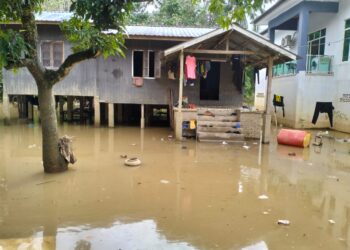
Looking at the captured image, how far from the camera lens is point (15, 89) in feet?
44.8

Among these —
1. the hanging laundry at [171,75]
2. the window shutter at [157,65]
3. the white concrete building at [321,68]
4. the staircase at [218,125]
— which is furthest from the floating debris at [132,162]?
the white concrete building at [321,68]

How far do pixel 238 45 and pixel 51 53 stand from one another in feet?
24.4

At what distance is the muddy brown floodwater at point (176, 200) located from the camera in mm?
4098

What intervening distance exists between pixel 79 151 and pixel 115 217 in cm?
476

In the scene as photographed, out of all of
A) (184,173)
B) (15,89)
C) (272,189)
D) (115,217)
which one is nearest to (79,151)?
(184,173)

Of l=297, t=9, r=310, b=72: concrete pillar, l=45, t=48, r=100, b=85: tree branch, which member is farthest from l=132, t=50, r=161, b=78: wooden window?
l=45, t=48, r=100, b=85: tree branch

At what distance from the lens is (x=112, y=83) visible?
13.7m

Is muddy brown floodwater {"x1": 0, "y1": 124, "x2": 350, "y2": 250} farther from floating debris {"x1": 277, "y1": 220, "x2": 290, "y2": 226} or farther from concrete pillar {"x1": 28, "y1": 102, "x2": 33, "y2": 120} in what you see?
concrete pillar {"x1": 28, "y1": 102, "x2": 33, "y2": 120}

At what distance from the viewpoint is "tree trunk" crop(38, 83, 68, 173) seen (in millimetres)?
6363

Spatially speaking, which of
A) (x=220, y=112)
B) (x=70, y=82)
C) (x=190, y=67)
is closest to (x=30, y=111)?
(x=70, y=82)

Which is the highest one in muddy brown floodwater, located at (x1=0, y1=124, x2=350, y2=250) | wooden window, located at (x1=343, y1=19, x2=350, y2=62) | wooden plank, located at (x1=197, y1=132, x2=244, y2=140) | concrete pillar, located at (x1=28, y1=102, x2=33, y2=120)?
wooden window, located at (x1=343, y1=19, x2=350, y2=62)

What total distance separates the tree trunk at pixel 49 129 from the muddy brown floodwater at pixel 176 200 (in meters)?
0.33

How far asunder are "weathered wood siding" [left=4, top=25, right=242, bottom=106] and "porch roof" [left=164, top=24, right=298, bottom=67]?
2203 millimetres

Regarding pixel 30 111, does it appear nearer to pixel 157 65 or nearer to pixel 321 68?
pixel 157 65
